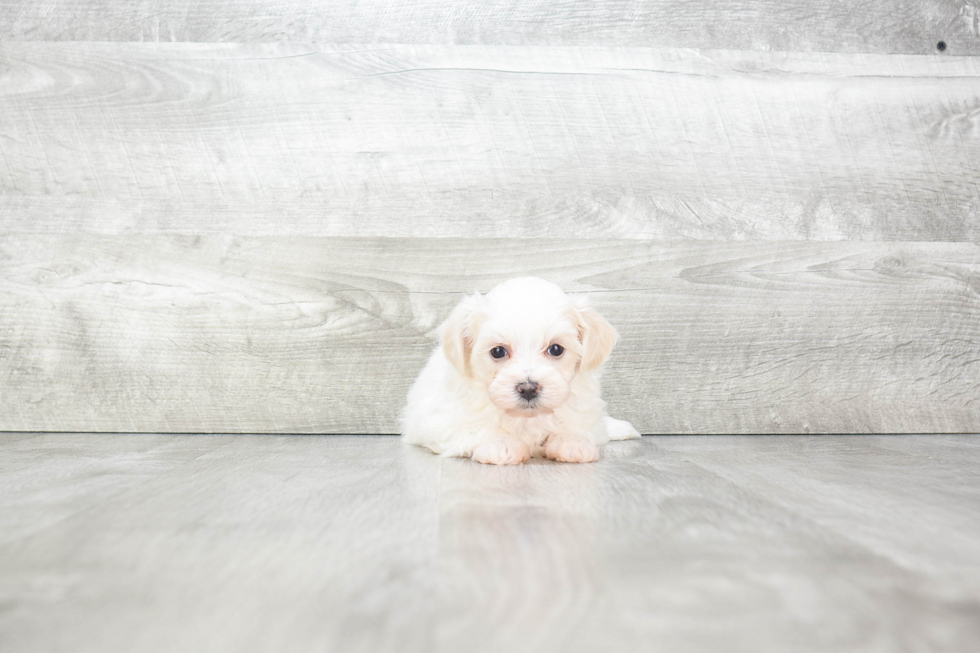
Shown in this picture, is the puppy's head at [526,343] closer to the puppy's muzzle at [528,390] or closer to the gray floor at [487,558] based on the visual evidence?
the puppy's muzzle at [528,390]

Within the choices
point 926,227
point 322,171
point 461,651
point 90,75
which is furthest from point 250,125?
point 926,227

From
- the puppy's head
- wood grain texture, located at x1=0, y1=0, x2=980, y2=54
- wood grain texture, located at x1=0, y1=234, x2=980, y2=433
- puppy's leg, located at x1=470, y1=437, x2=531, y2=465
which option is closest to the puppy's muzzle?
the puppy's head

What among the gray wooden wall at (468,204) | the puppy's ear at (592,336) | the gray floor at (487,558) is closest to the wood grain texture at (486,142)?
the gray wooden wall at (468,204)

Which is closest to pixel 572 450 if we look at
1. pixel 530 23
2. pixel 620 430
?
pixel 620 430

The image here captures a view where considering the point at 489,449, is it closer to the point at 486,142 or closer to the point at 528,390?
the point at 528,390

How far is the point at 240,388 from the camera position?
1829 mm

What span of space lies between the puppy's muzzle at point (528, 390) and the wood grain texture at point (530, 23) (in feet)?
3.27

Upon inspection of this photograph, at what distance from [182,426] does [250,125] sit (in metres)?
0.79

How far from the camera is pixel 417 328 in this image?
1851mm

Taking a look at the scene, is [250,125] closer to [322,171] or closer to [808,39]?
[322,171]

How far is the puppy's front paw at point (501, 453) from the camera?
1.36m

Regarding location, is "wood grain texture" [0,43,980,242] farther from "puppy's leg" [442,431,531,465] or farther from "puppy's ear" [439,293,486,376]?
"puppy's leg" [442,431,531,465]

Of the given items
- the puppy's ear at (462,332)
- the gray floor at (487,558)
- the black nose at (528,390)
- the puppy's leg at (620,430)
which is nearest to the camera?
the gray floor at (487,558)

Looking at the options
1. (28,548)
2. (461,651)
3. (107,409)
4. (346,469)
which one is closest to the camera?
(461,651)
